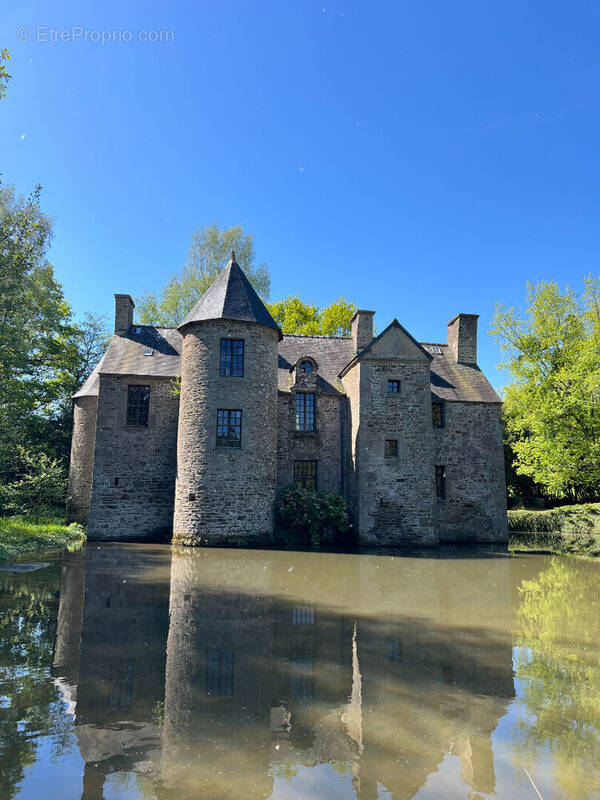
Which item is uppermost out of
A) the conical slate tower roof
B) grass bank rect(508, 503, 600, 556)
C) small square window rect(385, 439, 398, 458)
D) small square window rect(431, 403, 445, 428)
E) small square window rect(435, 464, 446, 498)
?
the conical slate tower roof

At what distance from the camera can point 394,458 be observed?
19.5 metres

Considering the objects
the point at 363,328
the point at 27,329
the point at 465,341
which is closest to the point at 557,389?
the point at 465,341

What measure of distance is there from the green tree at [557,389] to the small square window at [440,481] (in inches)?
173

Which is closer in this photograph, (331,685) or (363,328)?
(331,685)

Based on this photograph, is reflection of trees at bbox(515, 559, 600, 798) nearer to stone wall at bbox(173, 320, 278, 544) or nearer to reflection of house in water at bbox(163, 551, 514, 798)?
reflection of house in water at bbox(163, 551, 514, 798)

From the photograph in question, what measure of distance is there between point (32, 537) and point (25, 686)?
41.5 feet

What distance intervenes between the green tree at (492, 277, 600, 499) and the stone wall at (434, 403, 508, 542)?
7.26ft

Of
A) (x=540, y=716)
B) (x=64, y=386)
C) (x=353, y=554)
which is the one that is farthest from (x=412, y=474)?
(x=64, y=386)

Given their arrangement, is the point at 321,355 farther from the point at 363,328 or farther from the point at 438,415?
the point at 438,415

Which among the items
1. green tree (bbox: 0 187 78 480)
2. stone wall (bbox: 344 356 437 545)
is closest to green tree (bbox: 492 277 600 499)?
stone wall (bbox: 344 356 437 545)

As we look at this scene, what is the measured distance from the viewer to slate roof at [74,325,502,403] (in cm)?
2117

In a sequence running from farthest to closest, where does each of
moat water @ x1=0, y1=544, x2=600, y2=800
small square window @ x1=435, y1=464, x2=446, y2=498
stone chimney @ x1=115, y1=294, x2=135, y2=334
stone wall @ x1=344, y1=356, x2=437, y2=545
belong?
1. stone chimney @ x1=115, y1=294, x2=135, y2=334
2. small square window @ x1=435, y1=464, x2=446, y2=498
3. stone wall @ x1=344, y1=356, x2=437, y2=545
4. moat water @ x1=0, y1=544, x2=600, y2=800

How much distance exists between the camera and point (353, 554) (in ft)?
55.0

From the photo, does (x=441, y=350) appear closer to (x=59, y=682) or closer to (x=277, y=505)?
(x=277, y=505)
